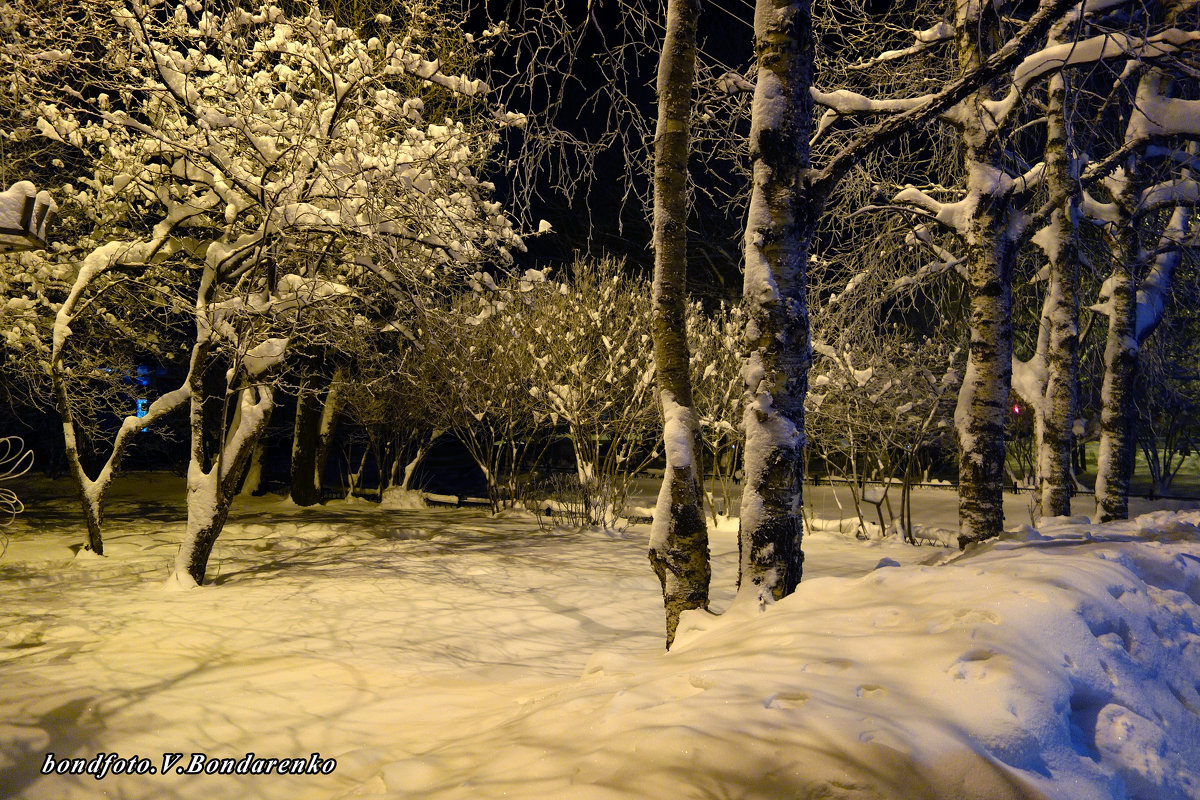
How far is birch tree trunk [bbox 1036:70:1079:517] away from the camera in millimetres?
8531

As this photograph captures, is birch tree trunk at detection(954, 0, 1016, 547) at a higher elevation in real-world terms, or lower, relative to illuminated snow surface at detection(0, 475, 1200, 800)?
higher

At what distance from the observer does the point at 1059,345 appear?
29.5ft

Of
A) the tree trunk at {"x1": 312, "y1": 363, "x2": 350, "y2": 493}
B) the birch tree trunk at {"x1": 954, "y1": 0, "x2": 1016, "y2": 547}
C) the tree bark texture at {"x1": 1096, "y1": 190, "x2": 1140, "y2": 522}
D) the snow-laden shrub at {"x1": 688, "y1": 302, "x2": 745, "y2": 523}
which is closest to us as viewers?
the birch tree trunk at {"x1": 954, "y1": 0, "x2": 1016, "y2": 547}

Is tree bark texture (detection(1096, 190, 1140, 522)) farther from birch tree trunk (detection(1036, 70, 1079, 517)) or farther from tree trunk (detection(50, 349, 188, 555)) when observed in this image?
tree trunk (detection(50, 349, 188, 555))

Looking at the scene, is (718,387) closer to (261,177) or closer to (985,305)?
(985,305)

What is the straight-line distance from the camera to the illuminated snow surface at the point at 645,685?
221 centimetres

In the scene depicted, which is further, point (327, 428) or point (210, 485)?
point (327, 428)

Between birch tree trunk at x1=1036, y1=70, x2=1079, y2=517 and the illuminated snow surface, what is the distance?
9.41 feet

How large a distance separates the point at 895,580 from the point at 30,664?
584cm

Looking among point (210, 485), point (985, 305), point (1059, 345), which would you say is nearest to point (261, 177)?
point (210, 485)

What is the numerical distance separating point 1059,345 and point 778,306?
6.71 m

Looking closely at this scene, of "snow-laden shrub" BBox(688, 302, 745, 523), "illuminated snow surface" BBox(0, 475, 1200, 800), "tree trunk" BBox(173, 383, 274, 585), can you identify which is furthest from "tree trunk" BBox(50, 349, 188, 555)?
"snow-laden shrub" BBox(688, 302, 745, 523)

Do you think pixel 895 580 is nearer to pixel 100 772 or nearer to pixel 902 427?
pixel 100 772

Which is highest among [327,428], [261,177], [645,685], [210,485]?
[261,177]
